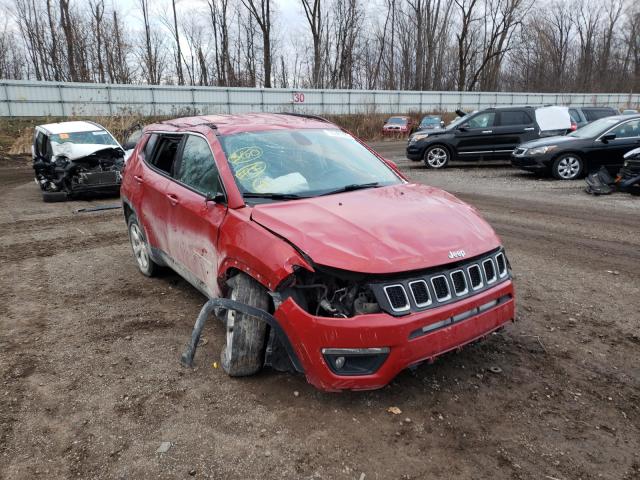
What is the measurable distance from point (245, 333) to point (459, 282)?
143 cm

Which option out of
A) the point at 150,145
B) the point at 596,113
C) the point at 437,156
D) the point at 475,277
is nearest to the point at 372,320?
the point at 475,277

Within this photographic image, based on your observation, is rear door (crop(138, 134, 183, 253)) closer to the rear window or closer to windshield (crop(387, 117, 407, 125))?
the rear window

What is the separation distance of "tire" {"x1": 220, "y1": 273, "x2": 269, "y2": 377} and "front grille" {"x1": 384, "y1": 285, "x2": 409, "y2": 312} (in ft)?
2.86

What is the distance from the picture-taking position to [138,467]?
266 centimetres

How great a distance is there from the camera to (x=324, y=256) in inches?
113

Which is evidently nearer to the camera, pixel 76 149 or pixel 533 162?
pixel 76 149

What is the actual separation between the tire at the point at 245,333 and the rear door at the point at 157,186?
156 centimetres

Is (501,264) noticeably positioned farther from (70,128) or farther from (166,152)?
(70,128)

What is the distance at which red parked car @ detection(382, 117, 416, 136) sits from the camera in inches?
1232

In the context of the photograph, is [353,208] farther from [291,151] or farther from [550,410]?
[550,410]

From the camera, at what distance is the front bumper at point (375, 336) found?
2771mm

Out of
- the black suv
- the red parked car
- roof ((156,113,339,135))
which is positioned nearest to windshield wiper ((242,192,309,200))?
roof ((156,113,339,135))

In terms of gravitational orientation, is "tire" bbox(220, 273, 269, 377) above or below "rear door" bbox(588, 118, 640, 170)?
below

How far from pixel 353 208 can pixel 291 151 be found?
39.8 inches
